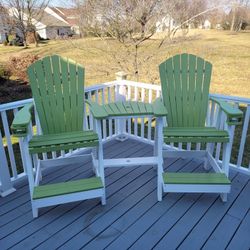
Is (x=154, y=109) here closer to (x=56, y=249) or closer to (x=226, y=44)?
(x=56, y=249)

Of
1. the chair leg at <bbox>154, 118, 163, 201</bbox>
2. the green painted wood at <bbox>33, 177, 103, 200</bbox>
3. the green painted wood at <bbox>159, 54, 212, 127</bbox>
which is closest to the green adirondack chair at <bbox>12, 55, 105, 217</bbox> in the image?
the green painted wood at <bbox>33, 177, 103, 200</bbox>

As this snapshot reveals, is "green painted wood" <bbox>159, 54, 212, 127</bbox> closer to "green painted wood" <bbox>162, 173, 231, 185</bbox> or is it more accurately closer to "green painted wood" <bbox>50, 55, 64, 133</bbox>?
"green painted wood" <bbox>162, 173, 231, 185</bbox>

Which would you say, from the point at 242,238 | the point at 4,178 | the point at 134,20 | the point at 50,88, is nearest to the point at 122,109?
the point at 50,88

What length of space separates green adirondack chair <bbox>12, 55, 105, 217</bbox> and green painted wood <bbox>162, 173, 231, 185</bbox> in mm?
619

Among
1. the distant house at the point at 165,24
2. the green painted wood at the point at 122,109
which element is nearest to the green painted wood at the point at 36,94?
the green painted wood at the point at 122,109

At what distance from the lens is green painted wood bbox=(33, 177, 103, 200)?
6.72 feet

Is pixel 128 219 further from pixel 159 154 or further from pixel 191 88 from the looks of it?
pixel 191 88

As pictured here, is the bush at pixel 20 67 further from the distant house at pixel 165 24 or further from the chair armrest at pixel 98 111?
the chair armrest at pixel 98 111

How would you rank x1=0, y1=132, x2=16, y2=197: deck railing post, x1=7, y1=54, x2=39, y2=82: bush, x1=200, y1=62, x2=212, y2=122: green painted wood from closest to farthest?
x1=0, y1=132, x2=16, y2=197: deck railing post, x1=200, y1=62, x2=212, y2=122: green painted wood, x1=7, y1=54, x2=39, y2=82: bush

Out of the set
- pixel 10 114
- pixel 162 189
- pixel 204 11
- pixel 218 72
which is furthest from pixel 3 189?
pixel 218 72

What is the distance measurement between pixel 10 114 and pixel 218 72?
8099mm

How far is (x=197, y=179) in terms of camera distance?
2.22 metres

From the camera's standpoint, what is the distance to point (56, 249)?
5.92 ft

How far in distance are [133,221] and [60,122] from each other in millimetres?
1216
